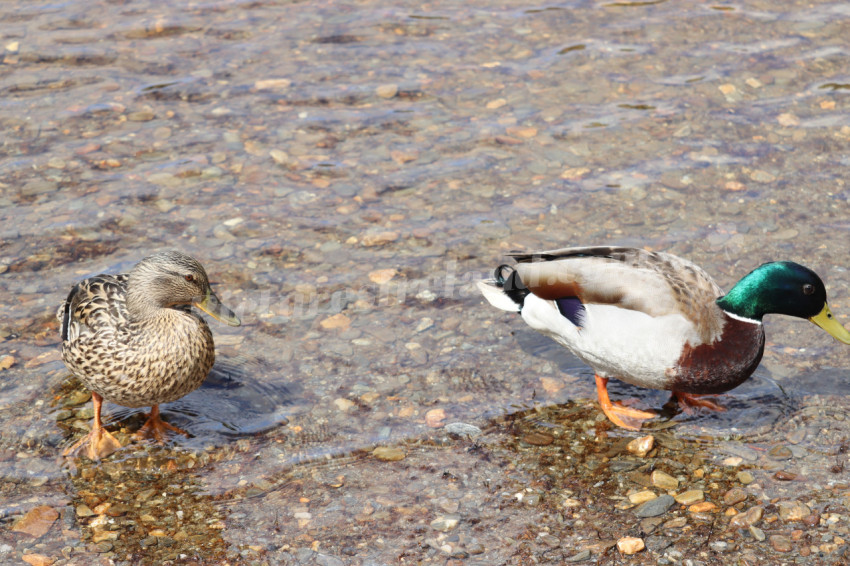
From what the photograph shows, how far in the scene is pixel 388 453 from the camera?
4.65m

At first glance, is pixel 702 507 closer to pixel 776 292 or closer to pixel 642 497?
pixel 642 497

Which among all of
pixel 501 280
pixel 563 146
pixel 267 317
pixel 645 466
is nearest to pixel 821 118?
pixel 563 146

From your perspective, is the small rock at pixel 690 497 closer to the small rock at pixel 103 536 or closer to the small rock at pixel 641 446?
the small rock at pixel 641 446

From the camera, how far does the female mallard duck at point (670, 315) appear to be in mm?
4426

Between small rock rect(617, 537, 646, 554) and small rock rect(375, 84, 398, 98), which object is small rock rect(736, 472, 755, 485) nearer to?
small rock rect(617, 537, 646, 554)

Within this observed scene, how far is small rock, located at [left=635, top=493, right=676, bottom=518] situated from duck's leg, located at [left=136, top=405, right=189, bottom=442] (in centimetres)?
239

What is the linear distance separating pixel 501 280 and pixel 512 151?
2415mm

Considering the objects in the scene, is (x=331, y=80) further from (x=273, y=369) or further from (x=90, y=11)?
(x=273, y=369)

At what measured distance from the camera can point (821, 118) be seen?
7.74 meters

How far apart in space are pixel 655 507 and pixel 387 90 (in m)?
5.11

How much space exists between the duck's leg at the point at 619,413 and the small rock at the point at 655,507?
609 mm

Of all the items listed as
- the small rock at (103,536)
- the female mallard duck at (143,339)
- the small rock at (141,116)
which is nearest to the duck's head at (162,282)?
the female mallard duck at (143,339)

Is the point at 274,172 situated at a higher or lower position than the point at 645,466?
higher

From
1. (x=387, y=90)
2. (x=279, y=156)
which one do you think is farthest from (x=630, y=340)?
(x=387, y=90)
